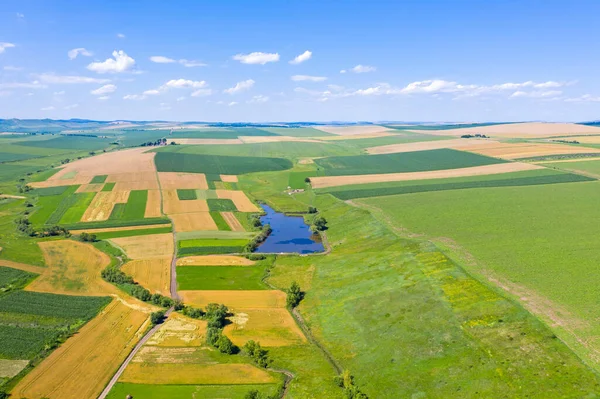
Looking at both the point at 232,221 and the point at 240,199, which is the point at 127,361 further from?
the point at 240,199

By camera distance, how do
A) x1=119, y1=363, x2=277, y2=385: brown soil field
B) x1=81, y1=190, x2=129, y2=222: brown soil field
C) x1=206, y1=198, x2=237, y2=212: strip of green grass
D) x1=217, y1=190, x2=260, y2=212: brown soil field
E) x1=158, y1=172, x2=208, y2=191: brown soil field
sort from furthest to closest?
x1=158, y1=172, x2=208, y2=191: brown soil field < x1=217, y1=190, x2=260, y2=212: brown soil field < x1=206, y1=198, x2=237, y2=212: strip of green grass < x1=81, y1=190, x2=129, y2=222: brown soil field < x1=119, y1=363, x2=277, y2=385: brown soil field

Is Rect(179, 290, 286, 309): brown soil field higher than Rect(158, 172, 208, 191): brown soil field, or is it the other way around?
Rect(158, 172, 208, 191): brown soil field

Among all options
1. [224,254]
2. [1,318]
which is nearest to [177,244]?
[224,254]

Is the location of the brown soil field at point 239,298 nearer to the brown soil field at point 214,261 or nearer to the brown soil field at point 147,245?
the brown soil field at point 214,261

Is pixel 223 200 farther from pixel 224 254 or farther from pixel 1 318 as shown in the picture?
pixel 1 318

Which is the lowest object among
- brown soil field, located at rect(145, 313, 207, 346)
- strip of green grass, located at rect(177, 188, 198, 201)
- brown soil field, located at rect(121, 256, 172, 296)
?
brown soil field, located at rect(145, 313, 207, 346)

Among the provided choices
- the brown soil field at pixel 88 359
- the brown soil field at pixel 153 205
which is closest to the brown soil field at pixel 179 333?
the brown soil field at pixel 88 359

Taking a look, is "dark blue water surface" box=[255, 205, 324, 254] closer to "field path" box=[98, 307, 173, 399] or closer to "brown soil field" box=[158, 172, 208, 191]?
"field path" box=[98, 307, 173, 399]

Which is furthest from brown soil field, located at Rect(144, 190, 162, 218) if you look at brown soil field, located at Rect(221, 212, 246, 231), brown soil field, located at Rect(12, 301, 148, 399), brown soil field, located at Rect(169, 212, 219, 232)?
brown soil field, located at Rect(12, 301, 148, 399)
